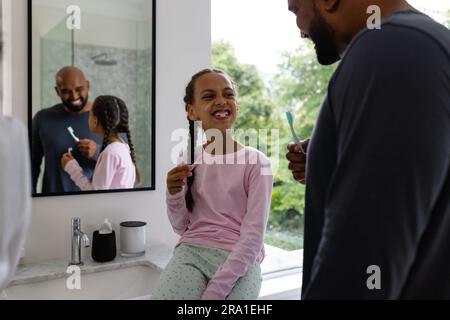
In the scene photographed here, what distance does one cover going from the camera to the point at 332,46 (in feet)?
1.79

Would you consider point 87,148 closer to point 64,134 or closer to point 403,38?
point 64,134

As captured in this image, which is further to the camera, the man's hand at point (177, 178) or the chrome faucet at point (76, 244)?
the chrome faucet at point (76, 244)

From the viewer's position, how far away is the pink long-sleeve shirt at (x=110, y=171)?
127 cm

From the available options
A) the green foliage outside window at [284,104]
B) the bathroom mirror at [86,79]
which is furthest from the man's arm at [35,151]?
the green foliage outside window at [284,104]

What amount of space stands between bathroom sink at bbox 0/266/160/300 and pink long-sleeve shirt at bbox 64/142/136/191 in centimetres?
31

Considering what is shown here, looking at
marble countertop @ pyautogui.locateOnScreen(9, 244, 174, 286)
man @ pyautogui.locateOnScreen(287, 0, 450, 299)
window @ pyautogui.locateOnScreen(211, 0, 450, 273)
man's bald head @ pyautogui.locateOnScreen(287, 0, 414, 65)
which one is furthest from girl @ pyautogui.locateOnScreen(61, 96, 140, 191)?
window @ pyautogui.locateOnScreen(211, 0, 450, 273)

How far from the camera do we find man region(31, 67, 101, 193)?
1.21 m

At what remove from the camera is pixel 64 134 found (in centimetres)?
124

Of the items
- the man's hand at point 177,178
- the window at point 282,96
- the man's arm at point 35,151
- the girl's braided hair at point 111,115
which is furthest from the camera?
the window at point 282,96

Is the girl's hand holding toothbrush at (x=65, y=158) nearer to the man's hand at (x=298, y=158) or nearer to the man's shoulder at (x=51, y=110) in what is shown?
the man's shoulder at (x=51, y=110)

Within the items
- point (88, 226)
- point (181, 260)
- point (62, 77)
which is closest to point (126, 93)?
point (62, 77)

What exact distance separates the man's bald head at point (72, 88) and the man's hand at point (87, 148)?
11 centimetres
